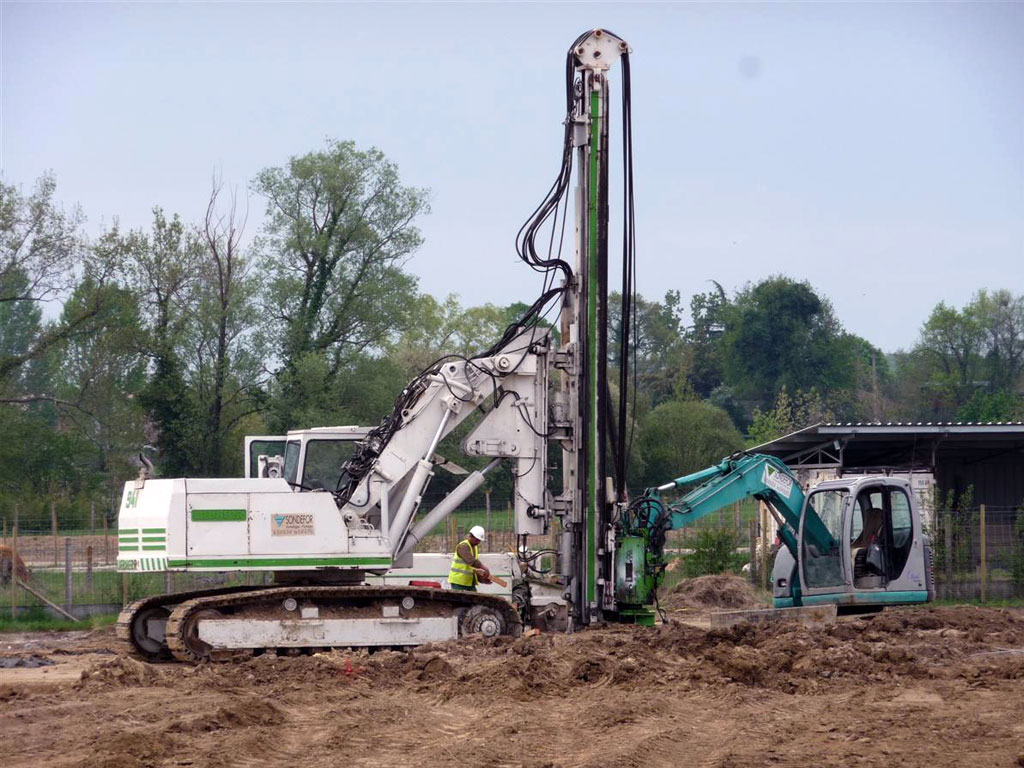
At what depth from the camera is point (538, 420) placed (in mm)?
15328

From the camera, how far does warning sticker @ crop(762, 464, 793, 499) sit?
16297 mm

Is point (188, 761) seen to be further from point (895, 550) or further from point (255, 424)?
point (255, 424)

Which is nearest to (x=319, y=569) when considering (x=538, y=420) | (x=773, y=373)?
(x=538, y=420)

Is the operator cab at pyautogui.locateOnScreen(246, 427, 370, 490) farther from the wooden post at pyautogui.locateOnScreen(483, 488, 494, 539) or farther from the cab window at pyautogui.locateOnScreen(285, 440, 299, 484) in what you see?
the wooden post at pyautogui.locateOnScreen(483, 488, 494, 539)

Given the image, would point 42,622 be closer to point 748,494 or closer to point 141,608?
point 141,608

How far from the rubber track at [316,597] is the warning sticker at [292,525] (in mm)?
600

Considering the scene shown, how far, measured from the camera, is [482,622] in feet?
49.4

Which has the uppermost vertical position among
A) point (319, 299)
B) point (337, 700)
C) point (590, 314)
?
point (319, 299)

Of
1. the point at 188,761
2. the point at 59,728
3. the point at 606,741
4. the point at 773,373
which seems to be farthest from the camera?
the point at 773,373

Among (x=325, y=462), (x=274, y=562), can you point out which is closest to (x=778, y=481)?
(x=325, y=462)

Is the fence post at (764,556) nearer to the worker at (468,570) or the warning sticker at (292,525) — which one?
the worker at (468,570)

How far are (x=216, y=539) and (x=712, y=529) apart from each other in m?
13.5

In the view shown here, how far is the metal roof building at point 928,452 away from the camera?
2542cm

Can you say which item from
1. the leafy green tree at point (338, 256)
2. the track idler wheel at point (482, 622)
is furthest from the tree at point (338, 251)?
the track idler wheel at point (482, 622)
